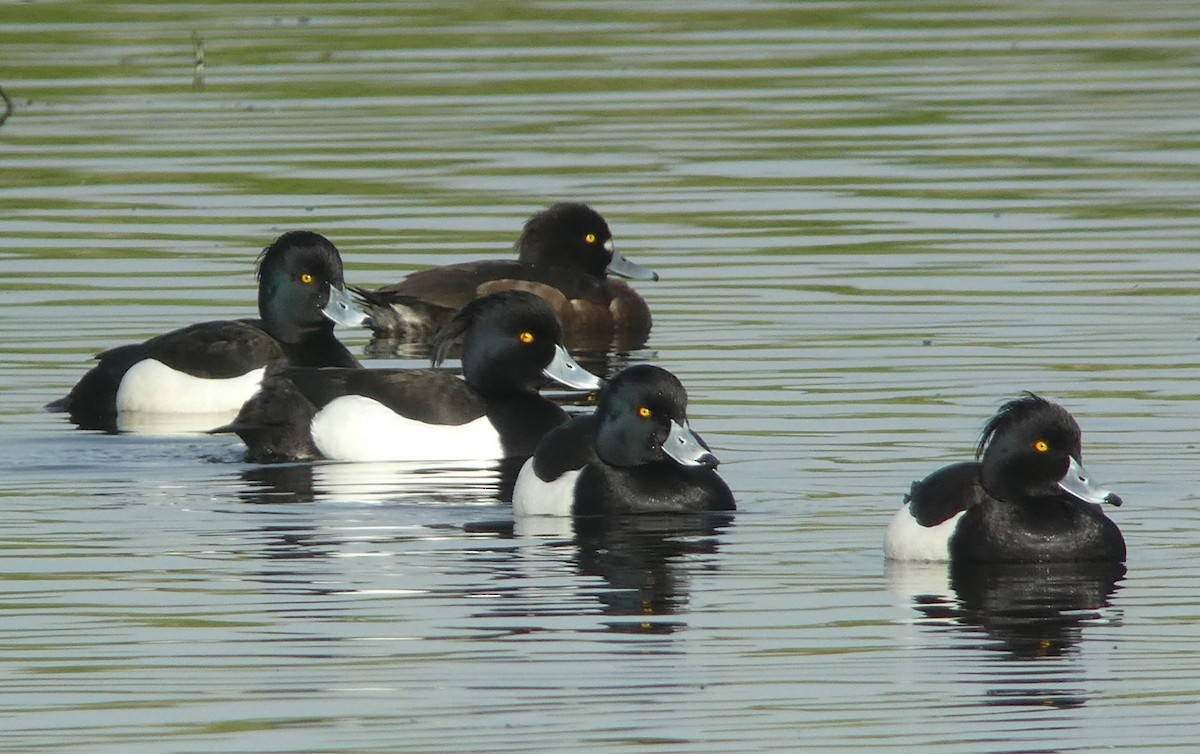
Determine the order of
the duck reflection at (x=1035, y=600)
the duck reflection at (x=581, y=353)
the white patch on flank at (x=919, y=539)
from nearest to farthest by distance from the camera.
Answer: the duck reflection at (x=1035, y=600) < the white patch on flank at (x=919, y=539) < the duck reflection at (x=581, y=353)

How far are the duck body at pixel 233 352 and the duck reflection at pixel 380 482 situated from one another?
1.56 m

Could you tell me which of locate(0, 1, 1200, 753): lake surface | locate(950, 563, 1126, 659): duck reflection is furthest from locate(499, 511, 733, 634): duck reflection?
locate(950, 563, 1126, 659): duck reflection

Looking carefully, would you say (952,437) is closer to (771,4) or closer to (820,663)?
(820,663)

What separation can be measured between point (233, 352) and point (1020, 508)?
571 centimetres

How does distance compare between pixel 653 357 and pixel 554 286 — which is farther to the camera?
pixel 554 286

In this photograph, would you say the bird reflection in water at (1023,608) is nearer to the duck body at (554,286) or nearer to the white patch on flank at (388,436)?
the white patch on flank at (388,436)

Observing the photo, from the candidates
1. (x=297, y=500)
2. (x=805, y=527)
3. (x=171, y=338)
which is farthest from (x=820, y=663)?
(x=171, y=338)

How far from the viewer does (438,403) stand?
13.0 m

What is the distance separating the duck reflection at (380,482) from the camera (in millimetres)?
11805

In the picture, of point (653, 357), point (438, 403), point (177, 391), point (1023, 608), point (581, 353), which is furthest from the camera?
point (581, 353)

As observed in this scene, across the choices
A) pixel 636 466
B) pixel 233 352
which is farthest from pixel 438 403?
pixel 636 466

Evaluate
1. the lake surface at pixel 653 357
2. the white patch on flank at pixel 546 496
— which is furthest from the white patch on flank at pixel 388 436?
the white patch on flank at pixel 546 496

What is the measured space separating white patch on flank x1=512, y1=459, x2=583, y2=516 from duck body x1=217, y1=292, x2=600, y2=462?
1.57 m

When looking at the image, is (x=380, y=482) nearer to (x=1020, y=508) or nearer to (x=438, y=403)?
(x=438, y=403)
